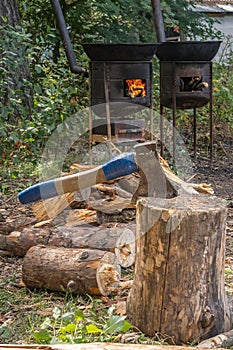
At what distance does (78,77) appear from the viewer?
27.4 ft

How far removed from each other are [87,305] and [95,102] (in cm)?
345

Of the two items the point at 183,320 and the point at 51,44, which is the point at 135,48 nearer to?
the point at 51,44

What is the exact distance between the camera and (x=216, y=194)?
235 inches

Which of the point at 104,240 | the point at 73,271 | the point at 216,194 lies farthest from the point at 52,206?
the point at 216,194

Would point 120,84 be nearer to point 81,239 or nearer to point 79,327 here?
point 81,239

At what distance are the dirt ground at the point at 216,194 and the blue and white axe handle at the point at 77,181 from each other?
0.37 meters

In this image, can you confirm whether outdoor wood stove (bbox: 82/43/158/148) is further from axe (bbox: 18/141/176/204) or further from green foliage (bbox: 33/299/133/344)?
green foliage (bbox: 33/299/133/344)

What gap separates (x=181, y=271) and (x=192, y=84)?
4.46 m

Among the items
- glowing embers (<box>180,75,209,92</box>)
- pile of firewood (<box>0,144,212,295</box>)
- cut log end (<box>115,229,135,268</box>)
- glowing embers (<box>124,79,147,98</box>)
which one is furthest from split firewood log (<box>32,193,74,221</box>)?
glowing embers (<box>180,75,209,92</box>)

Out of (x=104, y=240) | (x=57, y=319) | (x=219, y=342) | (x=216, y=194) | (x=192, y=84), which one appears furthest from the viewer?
(x=192, y=84)

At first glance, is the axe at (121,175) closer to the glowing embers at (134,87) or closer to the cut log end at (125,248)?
the cut log end at (125,248)

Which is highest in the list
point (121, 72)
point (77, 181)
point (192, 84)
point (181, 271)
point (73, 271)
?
point (121, 72)

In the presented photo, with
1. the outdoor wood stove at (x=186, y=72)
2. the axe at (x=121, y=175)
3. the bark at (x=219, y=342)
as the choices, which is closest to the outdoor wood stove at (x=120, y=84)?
the outdoor wood stove at (x=186, y=72)

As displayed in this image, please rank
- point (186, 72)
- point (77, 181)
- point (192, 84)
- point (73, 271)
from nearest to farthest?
point (73, 271), point (77, 181), point (186, 72), point (192, 84)
